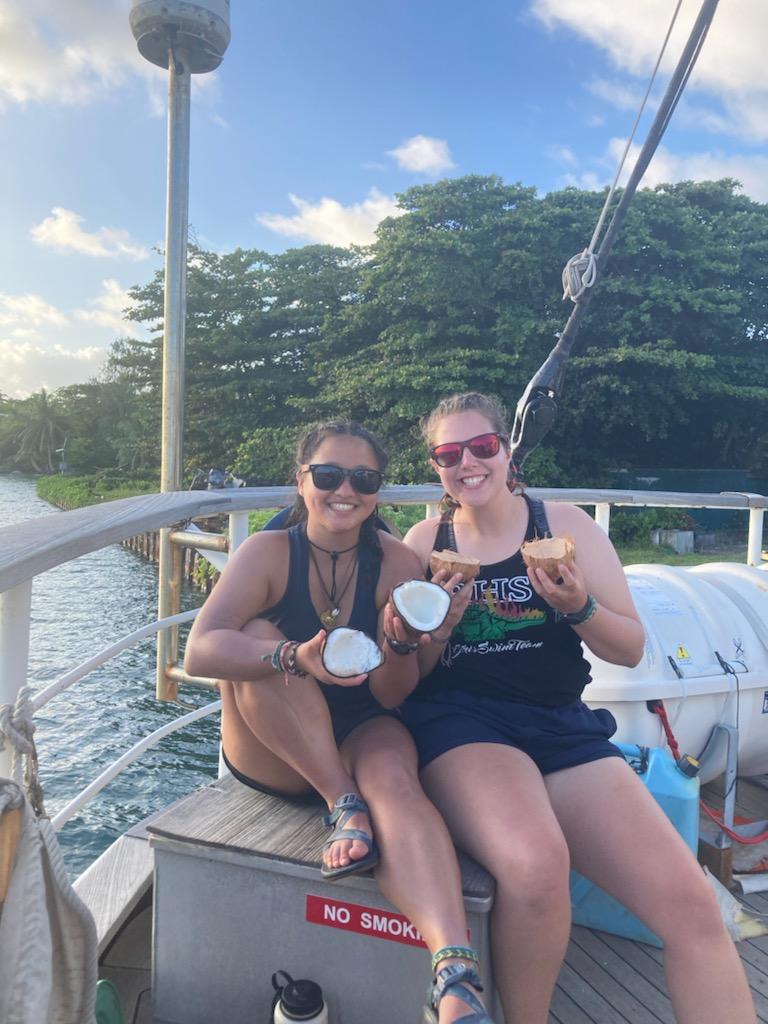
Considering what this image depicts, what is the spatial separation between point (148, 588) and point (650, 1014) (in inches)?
704

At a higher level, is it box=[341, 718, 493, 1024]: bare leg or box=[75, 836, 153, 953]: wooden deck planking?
box=[341, 718, 493, 1024]: bare leg

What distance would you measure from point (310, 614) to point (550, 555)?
59 cm

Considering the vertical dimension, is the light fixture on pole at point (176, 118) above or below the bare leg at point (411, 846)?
above

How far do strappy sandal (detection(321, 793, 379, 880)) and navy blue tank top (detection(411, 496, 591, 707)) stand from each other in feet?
1.29

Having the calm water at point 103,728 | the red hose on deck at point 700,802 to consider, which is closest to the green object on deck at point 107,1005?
the red hose on deck at point 700,802

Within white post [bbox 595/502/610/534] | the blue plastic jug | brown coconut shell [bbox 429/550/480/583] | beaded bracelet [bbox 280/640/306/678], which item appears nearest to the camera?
beaded bracelet [bbox 280/640/306/678]

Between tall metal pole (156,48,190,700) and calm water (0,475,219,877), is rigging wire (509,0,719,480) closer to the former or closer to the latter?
calm water (0,475,219,877)

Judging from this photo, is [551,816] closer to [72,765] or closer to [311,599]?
[311,599]

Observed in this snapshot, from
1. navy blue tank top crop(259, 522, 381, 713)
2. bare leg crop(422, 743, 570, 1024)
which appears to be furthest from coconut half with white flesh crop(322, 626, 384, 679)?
bare leg crop(422, 743, 570, 1024)

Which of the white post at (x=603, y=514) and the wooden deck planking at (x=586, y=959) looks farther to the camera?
the white post at (x=603, y=514)

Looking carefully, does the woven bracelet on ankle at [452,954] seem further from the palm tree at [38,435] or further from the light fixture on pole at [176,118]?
the palm tree at [38,435]

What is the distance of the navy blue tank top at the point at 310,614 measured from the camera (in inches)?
74.2

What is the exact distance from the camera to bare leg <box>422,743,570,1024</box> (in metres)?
1.51

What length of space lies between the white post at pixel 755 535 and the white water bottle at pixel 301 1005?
2.96 metres
